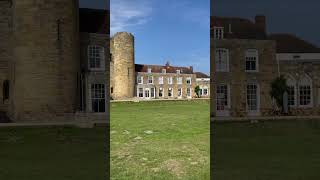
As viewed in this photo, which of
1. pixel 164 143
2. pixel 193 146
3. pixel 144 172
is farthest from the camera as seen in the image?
pixel 164 143

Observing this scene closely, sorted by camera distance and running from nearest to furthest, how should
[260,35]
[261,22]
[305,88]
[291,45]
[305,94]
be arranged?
1. [261,22]
2. [260,35]
3. [291,45]
4. [305,94]
5. [305,88]

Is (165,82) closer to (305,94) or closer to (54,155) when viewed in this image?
(305,94)

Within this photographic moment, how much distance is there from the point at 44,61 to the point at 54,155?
356 inches

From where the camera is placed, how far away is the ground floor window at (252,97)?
16609 millimetres

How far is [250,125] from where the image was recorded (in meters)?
13.1

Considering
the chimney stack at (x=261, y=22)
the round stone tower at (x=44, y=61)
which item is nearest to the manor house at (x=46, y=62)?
the round stone tower at (x=44, y=61)

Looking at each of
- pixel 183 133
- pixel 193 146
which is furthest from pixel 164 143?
pixel 183 133

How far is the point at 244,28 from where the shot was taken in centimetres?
1808

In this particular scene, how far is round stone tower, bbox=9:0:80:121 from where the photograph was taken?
16781 millimetres

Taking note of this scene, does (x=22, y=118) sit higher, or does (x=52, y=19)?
(x=52, y=19)

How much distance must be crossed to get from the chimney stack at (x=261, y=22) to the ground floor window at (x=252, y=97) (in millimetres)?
2450

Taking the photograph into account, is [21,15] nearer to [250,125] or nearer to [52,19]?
[52,19]

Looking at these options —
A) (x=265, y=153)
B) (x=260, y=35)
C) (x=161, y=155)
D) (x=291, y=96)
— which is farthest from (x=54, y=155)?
(x=291, y=96)

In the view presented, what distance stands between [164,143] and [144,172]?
2.89m
